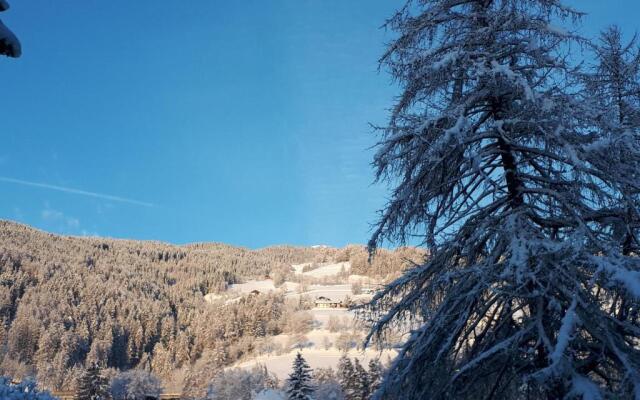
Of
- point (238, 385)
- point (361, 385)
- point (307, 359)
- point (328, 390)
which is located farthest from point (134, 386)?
point (361, 385)

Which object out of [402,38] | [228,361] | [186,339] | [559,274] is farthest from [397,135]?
[186,339]

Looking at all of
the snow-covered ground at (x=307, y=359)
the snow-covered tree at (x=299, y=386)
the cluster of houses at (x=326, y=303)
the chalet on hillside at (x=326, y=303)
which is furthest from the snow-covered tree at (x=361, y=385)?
the chalet on hillside at (x=326, y=303)

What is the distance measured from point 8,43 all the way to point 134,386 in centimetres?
8109

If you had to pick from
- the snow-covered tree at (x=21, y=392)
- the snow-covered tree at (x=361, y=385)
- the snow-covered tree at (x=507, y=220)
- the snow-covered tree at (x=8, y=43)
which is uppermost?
the snow-covered tree at (x=8, y=43)

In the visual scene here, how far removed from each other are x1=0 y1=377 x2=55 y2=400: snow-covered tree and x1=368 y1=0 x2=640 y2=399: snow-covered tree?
540 cm

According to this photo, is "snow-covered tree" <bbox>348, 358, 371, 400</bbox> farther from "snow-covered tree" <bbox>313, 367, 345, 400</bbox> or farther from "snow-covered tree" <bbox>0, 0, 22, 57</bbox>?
"snow-covered tree" <bbox>0, 0, 22, 57</bbox>

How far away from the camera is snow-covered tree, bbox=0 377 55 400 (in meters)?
7.05

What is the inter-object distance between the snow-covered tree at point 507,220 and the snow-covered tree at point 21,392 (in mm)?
5405

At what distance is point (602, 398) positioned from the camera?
12.1 ft

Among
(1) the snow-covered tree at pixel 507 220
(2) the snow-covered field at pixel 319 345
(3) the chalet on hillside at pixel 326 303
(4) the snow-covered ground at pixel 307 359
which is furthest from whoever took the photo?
(3) the chalet on hillside at pixel 326 303

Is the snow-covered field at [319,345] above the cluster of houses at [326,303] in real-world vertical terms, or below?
below

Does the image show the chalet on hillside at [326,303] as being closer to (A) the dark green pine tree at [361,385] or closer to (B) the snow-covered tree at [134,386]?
(B) the snow-covered tree at [134,386]

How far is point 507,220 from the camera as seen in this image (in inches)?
185

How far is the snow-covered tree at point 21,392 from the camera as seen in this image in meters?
7.05
